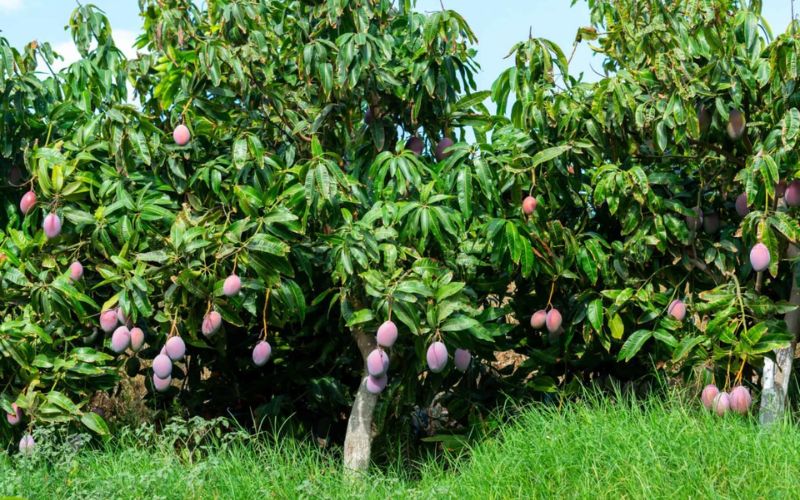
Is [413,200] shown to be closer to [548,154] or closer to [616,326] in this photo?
[548,154]

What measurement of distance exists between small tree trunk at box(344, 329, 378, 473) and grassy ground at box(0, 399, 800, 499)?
3.4 inches

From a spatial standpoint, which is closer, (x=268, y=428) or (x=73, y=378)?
(x=73, y=378)

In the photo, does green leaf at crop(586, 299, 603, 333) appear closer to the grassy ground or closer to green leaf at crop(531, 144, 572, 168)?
the grassy ground

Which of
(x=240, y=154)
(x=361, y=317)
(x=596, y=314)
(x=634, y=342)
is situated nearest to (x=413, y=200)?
(x=361, y=317)

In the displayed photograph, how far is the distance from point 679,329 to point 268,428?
1.83m

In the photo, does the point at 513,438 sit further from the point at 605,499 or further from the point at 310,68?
the point at 310,68

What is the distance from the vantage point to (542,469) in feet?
10.4

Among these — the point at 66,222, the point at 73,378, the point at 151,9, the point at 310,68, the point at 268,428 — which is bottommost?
the point at 268,428

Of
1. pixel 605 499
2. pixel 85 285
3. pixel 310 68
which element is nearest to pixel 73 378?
pixel 85 285

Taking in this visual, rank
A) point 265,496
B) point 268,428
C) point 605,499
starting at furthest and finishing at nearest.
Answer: point 268,428 → point 265,496 → point 605,499

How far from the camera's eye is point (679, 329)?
3760 mm

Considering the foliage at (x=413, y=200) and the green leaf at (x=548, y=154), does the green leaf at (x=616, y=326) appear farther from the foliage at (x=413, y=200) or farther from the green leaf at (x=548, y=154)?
the green leaf at (x=548, y=154)

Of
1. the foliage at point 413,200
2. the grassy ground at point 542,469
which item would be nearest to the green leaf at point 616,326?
the foliage at point 413,200

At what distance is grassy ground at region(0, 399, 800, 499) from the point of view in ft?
9.83
